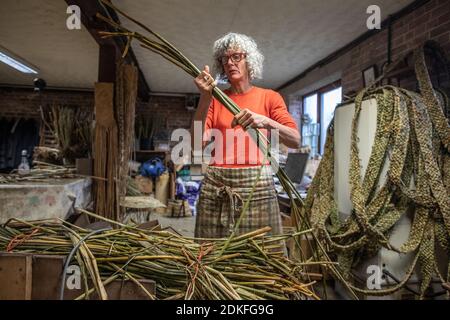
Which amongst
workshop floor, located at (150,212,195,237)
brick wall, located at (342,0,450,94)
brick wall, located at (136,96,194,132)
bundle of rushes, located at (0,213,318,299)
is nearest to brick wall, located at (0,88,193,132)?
brick wall, located at (136,96,194,132)

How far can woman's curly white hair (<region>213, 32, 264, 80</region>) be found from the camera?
1.39 metres

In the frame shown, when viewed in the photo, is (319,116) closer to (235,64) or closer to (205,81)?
(235,64)

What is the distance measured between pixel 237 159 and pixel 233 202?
203 mm

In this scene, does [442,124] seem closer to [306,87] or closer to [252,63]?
[252,63]

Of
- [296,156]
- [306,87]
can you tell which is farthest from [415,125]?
[306,87]

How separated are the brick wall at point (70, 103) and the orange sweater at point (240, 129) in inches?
224

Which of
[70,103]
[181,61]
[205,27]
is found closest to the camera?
[181,61]

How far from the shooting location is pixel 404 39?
9.32ft

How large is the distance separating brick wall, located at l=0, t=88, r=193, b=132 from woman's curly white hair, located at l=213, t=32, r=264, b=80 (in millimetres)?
5622

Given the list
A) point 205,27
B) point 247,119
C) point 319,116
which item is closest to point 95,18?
point 205,27

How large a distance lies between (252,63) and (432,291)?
6.14 feet
